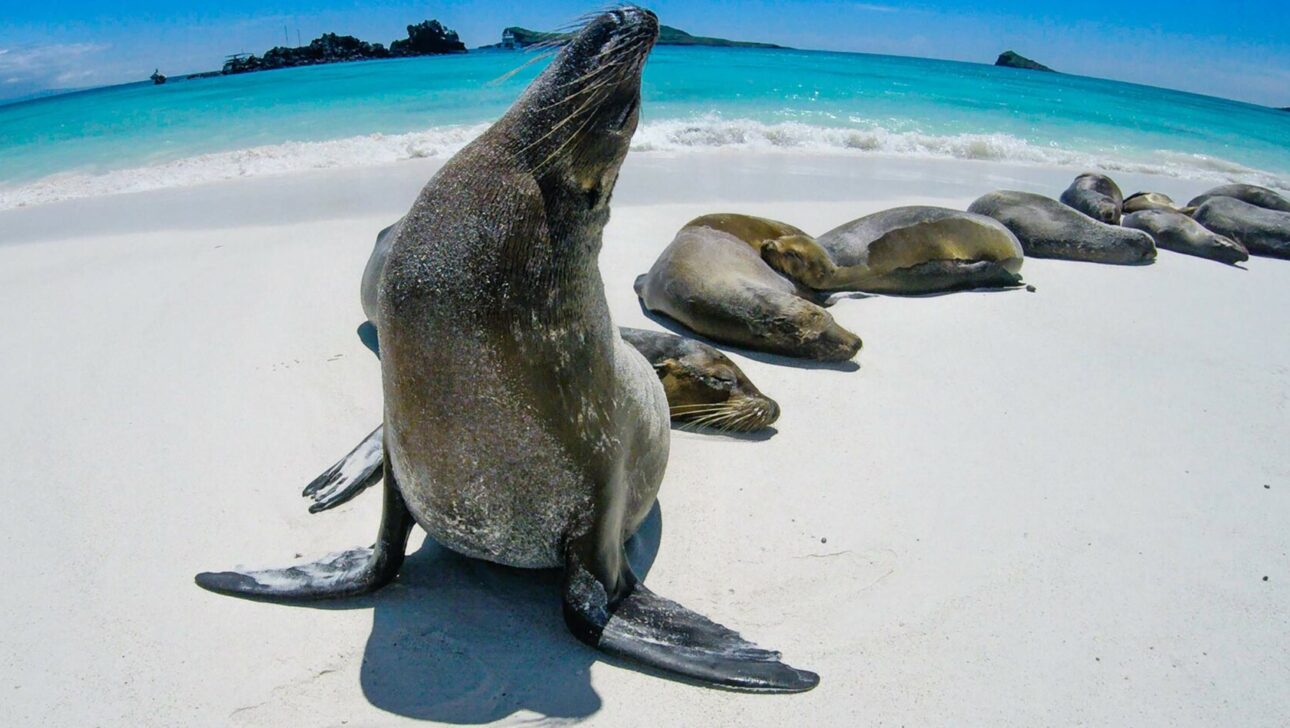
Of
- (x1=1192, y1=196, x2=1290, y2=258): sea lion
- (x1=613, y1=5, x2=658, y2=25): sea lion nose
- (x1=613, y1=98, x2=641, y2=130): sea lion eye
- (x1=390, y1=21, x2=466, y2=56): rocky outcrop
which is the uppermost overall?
(x1=390, y1=21, x2=466, y2=56): rocky outcrop

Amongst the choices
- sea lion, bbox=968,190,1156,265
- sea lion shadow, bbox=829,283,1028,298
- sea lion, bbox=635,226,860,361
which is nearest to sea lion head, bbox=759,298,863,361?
sea lion, bbox=635,226,860,361

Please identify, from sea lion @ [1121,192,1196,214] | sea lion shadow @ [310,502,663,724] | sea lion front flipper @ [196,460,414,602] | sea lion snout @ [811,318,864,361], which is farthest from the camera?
sea lion @ [1121,192,1196,214]

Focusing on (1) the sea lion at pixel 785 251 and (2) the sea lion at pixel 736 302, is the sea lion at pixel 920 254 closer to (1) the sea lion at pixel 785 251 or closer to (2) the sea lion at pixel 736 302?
(1) the sea lion at pixel 785 251

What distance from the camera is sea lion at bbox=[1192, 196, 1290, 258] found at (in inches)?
324

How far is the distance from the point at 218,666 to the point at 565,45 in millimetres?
1975

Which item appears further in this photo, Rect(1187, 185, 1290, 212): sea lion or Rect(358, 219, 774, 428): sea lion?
Rect(1187, 185, 1290, 212): sea lion

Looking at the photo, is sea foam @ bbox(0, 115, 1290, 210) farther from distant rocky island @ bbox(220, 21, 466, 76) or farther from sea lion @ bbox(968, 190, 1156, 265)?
distant rocky island @ bbox(220, 21, 466, 76)

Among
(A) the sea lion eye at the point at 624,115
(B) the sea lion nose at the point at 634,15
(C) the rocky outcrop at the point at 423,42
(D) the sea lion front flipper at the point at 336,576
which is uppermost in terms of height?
(C) the rocky outcrop at the point at 423,42

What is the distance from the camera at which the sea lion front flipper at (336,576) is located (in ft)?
8.41

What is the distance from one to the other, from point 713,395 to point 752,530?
1055mm

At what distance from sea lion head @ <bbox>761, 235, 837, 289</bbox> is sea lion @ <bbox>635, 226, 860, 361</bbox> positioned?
0.15m

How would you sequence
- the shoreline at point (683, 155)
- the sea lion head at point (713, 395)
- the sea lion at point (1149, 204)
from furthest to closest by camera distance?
the shoreline at point (683, 155)
the sea lion at point (1149, 204)
the sea lion head at point (713, 395)

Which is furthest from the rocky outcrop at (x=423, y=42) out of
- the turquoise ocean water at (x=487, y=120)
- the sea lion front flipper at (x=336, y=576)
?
the sea lion front flipper at (x=336, y=576)

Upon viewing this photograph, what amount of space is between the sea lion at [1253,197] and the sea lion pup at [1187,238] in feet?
4.90
